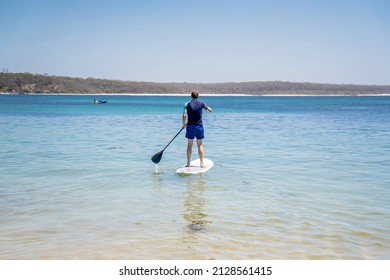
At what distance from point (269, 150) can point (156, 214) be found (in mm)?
9374

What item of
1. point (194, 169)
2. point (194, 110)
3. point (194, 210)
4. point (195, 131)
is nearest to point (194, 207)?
point (194, 210)

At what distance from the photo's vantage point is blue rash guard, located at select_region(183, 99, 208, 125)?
414 inches

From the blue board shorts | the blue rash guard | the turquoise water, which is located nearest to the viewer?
the turquoise water

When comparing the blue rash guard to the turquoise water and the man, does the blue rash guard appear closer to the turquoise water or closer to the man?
the man

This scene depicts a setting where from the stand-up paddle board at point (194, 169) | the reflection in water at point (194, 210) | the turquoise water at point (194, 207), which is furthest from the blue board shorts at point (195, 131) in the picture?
the reflection in water at point (194, 210)

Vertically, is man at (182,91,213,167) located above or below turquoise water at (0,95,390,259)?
above

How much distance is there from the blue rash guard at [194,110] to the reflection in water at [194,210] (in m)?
1.65

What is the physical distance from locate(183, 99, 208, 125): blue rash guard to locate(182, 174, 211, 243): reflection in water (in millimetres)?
1652

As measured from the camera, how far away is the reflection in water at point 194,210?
5.94 m

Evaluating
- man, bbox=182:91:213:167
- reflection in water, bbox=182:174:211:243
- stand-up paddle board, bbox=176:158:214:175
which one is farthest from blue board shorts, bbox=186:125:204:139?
reflection in water, bbox=182:174:211:243

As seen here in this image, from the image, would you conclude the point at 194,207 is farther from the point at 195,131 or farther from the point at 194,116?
the point at 194,116
